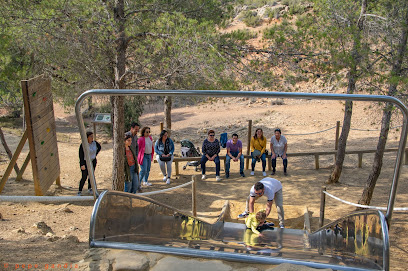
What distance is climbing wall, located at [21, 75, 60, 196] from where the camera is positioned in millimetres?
7074

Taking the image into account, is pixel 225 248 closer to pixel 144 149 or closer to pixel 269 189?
pixel 269 189

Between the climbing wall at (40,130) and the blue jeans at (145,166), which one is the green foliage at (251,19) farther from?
the climbing wall at (40,130)

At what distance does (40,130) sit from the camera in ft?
24.4

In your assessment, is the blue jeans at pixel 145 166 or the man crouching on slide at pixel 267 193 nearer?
the man crouching on slide at pixel 267 193

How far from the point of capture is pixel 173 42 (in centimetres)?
724

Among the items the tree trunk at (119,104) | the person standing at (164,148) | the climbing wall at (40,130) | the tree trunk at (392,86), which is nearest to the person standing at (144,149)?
the person standing at (164,148)

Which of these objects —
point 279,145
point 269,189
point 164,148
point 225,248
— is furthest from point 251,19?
point 225,248

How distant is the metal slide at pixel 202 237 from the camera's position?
9.60ft

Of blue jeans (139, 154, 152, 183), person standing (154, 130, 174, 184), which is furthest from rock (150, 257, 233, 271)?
person standing (154, 130, 174, 184)

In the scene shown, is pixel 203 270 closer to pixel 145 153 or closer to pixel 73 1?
pixel 73 1

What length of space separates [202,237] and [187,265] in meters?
2.69

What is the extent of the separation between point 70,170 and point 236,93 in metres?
8.76

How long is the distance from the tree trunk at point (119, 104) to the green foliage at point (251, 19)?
2597 centimetres

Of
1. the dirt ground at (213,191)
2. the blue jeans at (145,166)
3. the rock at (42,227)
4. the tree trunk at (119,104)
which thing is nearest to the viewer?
the dirt ground at (213,191)
